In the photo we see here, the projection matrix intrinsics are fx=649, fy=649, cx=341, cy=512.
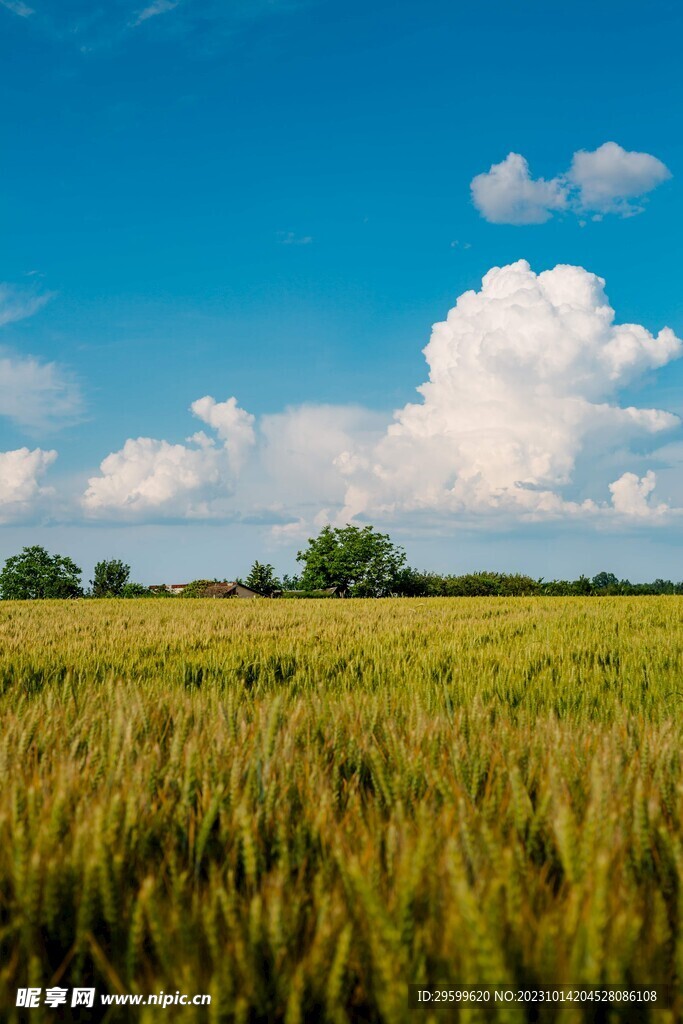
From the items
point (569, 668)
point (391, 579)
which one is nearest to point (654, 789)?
point (569, 668)

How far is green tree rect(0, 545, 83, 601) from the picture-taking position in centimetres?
5406

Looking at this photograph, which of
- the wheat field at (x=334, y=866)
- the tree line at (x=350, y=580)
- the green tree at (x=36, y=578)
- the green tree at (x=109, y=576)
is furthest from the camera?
the green tree at (x=109, y=576)

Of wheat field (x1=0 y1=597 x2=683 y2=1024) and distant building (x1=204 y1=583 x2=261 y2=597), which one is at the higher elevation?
wheat field (x1=0 y1=597 x2=683 y2=1024)

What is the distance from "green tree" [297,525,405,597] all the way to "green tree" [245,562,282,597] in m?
13.6

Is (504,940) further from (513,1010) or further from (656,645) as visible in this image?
(656,645)

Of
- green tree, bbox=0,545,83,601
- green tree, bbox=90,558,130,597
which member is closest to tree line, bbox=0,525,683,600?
green tree, bbox=0,545,83,601

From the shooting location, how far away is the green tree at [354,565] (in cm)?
4584

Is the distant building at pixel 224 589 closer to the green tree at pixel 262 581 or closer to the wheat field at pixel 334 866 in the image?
the green tree at pixel 262 581

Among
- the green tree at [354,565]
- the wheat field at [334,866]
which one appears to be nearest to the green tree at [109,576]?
the green tree at [354,565]

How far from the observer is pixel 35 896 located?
96cm

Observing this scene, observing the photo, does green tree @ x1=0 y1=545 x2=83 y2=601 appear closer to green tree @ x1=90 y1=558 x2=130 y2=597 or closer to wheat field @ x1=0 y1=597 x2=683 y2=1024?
green tree @ x1=90 y1=558 x2=130 y2=597

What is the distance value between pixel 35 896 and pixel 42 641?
502 cm

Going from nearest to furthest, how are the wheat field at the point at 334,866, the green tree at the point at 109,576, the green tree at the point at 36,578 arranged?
1. the wheat field at the point at 334,866
2. the green tree at the point at 36,578
3. the green tree at the point at 109,576

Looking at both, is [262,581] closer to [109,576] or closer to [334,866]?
[109,576]
